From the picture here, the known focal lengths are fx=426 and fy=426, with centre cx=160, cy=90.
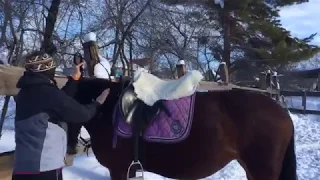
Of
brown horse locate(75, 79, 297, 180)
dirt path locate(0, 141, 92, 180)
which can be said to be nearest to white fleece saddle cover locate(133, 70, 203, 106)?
brown horse locate(75, 79, 297, 180)

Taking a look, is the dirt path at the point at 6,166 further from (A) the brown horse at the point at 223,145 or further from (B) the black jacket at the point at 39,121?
(B) the black jacket at the point at 39,121

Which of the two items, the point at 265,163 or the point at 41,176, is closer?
the point at 41,176

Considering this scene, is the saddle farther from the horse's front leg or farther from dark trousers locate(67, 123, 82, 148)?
dark trousers locate(67, 123, 82, 148)

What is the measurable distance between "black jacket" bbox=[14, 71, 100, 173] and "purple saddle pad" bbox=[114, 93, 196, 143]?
2.44 feet

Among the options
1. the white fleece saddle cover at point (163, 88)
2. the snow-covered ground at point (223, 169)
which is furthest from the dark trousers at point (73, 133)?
the snow-covered ground at point (223, 169)

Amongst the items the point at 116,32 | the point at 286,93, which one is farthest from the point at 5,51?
the point at 286,93

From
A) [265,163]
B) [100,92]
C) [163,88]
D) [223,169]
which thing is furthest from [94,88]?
[223,169]

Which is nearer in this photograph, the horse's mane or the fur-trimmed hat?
the fur-trimmed hat

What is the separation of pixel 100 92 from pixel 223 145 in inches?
47.0

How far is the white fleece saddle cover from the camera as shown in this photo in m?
3.60

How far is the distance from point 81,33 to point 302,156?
254 inches

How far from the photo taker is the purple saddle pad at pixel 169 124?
359 cm

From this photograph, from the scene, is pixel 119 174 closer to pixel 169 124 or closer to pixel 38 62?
pixel 169 124

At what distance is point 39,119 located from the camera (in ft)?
9.30
